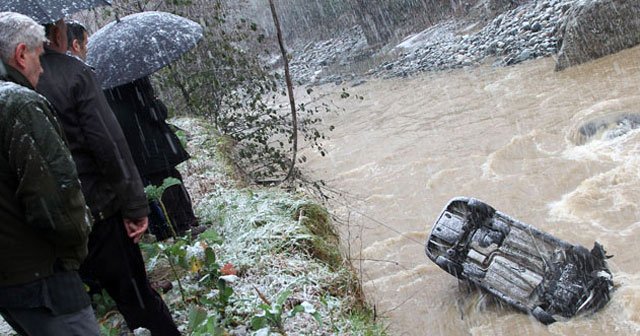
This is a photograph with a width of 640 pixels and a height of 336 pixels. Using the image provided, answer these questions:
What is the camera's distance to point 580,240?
6.26m

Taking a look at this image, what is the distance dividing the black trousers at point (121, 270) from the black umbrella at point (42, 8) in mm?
1011

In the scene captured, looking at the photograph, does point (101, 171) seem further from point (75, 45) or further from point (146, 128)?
point (146, 128)

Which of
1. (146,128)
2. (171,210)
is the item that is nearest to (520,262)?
(171,210)

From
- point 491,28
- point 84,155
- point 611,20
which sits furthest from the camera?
point 491,28

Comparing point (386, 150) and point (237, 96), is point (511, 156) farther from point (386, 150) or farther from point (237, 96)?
point (237, 96)

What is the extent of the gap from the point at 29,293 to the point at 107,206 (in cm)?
63

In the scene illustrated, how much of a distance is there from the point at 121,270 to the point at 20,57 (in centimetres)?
107

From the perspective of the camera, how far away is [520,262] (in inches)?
200

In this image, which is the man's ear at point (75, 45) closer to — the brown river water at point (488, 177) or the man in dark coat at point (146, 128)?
the man in dark coat at point (146, 128)

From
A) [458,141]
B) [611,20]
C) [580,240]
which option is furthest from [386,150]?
[611,20]

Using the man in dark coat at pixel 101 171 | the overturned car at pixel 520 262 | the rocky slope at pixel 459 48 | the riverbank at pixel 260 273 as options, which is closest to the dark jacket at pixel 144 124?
the riverbank at pixel 260 273

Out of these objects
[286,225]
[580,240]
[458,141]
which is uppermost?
[286,225]

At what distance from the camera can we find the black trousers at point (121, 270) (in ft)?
8.43

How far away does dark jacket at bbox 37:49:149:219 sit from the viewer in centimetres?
246
